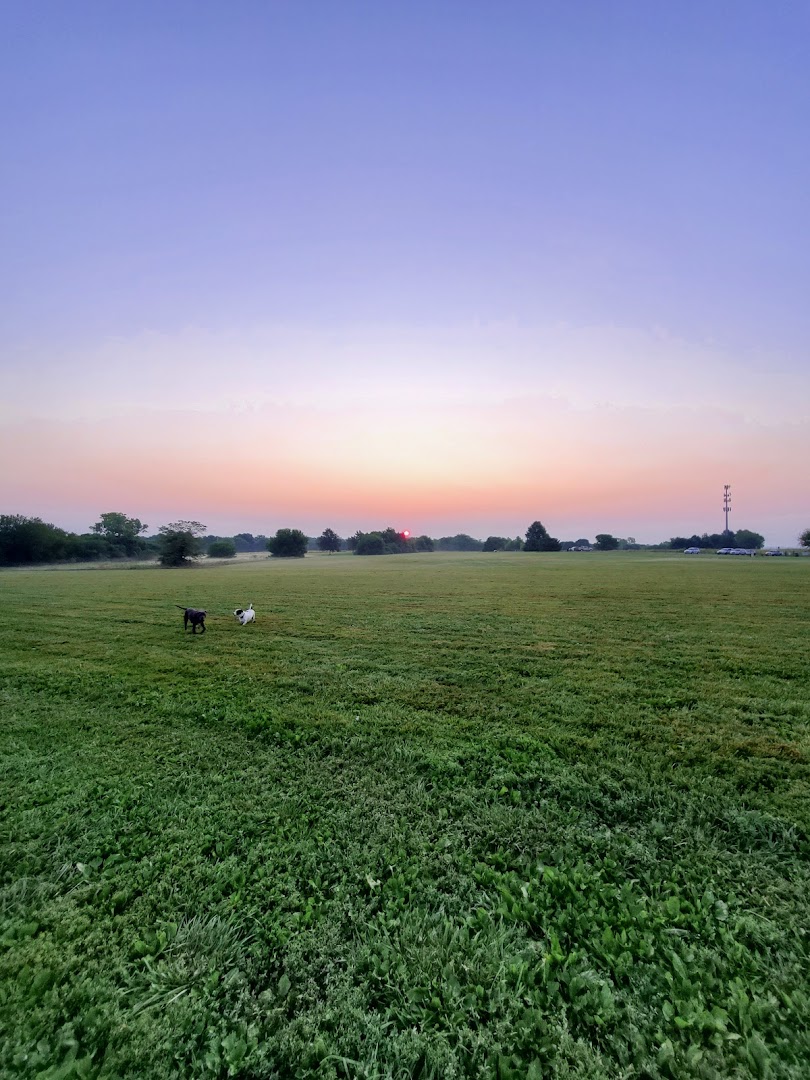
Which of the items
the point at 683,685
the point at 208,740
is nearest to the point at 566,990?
the point at 208,740

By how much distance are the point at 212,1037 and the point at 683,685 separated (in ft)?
26.1

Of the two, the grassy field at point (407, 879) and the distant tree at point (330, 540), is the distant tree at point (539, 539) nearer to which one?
the distant tree at point (330, 540)

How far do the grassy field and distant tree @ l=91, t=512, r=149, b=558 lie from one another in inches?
4022

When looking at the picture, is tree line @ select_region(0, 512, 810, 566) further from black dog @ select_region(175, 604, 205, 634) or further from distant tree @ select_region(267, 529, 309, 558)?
black dog @ select_region(175, 604, 205, 634)

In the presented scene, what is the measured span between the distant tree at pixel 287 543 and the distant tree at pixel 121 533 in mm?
30031

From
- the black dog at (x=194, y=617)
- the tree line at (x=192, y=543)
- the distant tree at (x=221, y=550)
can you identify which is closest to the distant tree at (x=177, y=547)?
the tree line at (x=192, y=543)

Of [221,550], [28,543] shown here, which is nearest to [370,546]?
[221,550]

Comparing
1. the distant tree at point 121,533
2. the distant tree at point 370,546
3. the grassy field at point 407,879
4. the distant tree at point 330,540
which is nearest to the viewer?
the grassy field at point 407,879

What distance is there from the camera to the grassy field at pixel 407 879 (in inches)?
87.4

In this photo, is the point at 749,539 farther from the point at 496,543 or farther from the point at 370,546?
the point at 370,546

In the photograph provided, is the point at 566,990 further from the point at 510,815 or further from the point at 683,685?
the point at 683,685

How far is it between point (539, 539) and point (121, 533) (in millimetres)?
109338

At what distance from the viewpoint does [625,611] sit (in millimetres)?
15703

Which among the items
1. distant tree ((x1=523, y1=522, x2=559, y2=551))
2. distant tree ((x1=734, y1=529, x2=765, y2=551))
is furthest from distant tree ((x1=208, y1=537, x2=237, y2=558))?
distant tree ((x1=734, y1=529, x2=765, y2=551))
